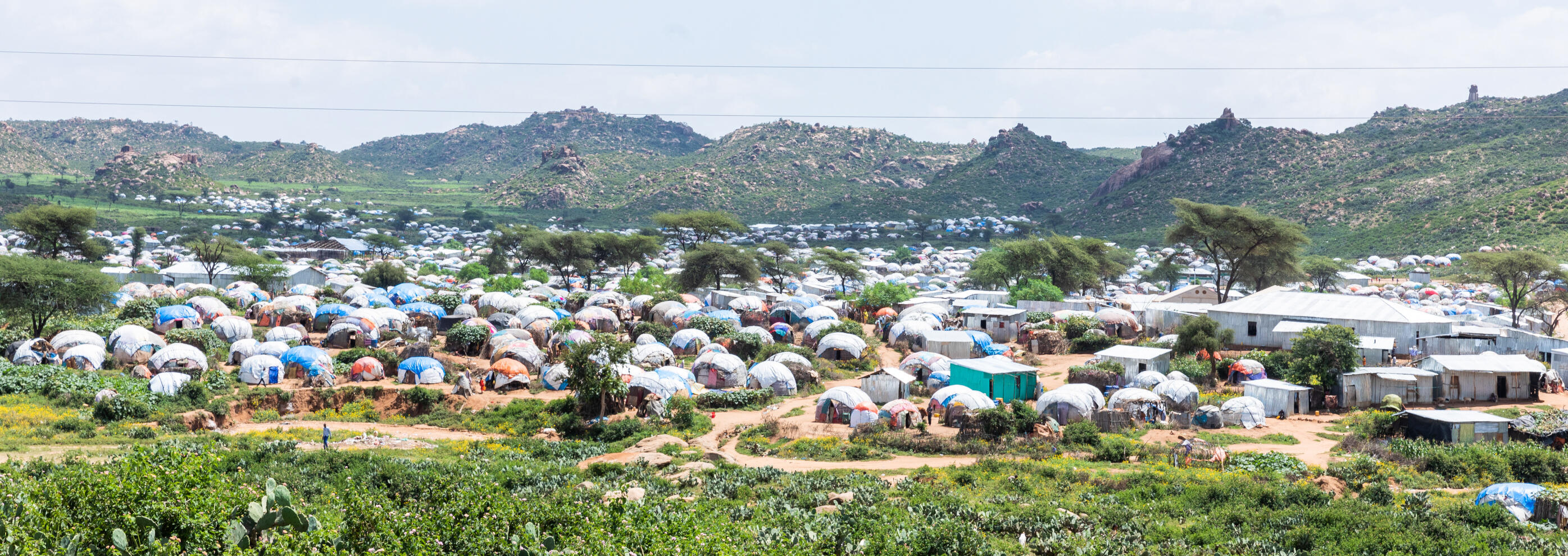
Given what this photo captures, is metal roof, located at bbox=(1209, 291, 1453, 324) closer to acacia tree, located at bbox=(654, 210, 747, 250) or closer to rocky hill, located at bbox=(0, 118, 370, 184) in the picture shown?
acacia tree, located at bbox=(654, 210, 747, 250)

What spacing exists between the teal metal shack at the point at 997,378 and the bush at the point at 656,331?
48.1ft

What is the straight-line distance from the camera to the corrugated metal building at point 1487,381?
29500mm

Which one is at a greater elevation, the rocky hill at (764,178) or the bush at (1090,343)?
the rocky hill at (764,178)

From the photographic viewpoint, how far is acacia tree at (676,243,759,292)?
60688 millimetres

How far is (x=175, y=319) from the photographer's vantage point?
131ft

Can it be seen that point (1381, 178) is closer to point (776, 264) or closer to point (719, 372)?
point (776, 264)

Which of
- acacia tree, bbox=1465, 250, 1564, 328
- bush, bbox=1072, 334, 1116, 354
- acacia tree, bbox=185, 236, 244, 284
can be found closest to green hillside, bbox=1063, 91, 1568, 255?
acacia tree, bbox=1465, 250, 1564, 328

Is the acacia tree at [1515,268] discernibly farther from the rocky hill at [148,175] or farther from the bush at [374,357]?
the rocky hill at [148,175]

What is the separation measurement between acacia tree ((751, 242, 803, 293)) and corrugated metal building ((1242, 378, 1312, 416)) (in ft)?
124

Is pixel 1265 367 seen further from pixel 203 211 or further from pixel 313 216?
pixel 203 211

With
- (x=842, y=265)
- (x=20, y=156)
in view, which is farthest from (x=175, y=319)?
(x=20, y=156)

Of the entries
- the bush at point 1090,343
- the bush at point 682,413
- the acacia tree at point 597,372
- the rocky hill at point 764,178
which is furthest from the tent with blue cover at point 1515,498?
the rocky hill at point 764,178

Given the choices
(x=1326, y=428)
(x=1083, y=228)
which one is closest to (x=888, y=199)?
(x=1083, y=228)

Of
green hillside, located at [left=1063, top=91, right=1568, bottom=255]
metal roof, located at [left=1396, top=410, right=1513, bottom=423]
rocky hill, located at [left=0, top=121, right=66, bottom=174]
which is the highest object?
rocky hill, located at [left=0, top=121, right=66, bottom=174]
